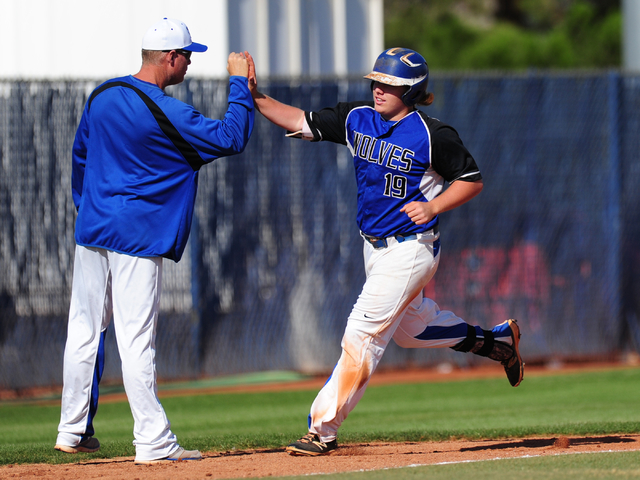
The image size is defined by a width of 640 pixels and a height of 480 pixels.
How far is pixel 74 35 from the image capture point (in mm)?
9789

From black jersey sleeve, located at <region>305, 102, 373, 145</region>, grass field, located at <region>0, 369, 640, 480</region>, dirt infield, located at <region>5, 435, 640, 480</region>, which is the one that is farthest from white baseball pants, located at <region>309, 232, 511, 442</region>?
black jersey sleeve, located at <region>305, 102, 373, 145</region>

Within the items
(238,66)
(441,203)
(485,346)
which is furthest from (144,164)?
(485,346)

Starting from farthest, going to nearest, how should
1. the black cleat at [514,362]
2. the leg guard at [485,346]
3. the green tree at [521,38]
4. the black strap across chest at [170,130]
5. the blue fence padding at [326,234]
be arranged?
1. the green tree at [521,38]
2. the blue fence padding at [326,234]
3. the black cleat at [514,362]
4. the leg guard at [485,346]
5. the black strap across chest at [170,130]

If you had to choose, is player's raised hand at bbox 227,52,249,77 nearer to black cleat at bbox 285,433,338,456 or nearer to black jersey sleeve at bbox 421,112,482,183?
black jersey sleeve at bbox 421,112,482,183

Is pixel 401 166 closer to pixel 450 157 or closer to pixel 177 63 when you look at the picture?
pixel 450 157

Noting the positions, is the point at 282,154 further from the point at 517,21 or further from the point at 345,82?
the point at 517,21

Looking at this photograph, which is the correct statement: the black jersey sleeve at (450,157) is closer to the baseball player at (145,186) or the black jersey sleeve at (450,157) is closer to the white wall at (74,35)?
the baseball player at (145,186)

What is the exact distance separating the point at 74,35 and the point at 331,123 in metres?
5.95

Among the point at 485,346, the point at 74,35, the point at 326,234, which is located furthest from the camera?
the point at 74,35

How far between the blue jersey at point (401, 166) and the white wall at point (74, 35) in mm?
5776

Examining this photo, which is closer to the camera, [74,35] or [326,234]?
[326,234]

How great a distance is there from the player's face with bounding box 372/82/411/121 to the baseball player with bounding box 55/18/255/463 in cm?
70

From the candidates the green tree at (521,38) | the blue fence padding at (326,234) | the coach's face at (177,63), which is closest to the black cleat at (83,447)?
the coach's face at (177,63)

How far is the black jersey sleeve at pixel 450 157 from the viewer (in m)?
4.53
